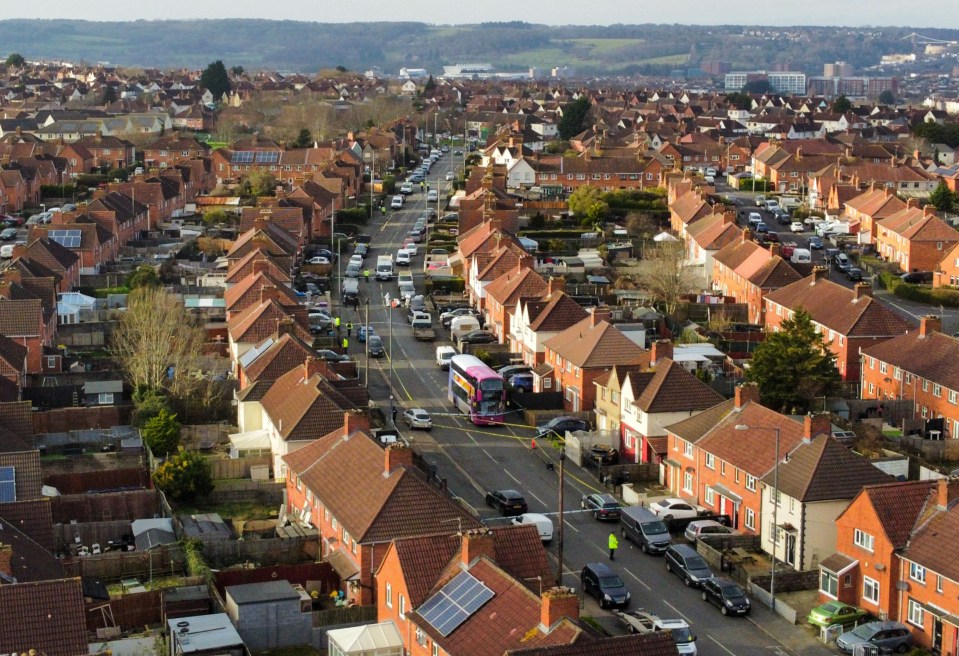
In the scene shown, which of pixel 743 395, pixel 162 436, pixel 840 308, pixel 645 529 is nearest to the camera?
pixel 645 529

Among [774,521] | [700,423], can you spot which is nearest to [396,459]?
[774,521]

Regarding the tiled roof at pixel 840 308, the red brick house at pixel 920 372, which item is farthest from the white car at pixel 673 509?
the tiled roof at pixel 840 308

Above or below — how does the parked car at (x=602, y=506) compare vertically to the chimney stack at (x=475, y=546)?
below

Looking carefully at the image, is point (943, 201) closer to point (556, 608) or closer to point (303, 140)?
point (303, 140)

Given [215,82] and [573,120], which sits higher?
[215,82]

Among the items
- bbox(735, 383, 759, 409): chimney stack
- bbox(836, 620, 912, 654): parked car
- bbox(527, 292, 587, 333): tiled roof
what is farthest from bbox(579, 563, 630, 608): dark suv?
bbox(527, 292, 587, 333): tiled roof

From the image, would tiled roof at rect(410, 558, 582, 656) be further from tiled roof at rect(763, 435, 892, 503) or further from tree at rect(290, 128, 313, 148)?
tree at rect(290, 128, 313, 148)

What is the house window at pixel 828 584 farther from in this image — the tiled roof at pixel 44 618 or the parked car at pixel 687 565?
the tiled roof at pixel 44 618
